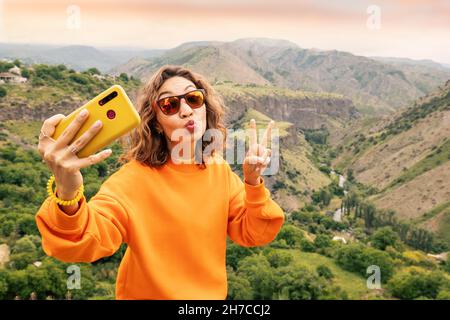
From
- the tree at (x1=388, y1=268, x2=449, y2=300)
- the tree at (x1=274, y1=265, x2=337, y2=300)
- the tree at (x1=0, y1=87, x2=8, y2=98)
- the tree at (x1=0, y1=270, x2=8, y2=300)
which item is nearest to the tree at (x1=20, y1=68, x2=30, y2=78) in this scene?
the tree at (x1=0, y1=87, x2=8, y2=98)

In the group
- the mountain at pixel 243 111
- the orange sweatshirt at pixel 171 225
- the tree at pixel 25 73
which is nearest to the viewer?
the orange sweatshirt at pixel 171 225

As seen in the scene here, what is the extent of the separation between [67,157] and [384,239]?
139 ft

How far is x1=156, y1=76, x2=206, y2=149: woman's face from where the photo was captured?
2.19m

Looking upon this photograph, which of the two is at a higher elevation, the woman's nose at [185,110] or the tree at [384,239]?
the woman's nose at [185,110]

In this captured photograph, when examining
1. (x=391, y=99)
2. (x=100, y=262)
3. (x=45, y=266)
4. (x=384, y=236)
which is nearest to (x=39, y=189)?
(x=100, y=262)

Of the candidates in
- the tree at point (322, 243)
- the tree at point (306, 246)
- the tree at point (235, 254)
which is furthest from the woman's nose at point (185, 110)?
the tree at point (322, 243)

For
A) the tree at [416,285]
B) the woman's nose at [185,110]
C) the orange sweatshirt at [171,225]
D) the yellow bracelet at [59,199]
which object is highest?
the woman's nose at [185,110]

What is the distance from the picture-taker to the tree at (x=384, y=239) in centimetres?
4050

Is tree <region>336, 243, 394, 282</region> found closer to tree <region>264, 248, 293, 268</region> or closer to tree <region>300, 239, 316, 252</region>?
tree <region>300, 239, 316, 252</region>

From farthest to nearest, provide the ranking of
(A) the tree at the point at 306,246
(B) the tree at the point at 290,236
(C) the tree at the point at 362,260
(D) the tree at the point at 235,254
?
(B) the tree at the point at 290,236 → (A) the tree at the point at 306,246 → (C) the tree at the point at 362,260 → (D) the tree at the point at 235,254

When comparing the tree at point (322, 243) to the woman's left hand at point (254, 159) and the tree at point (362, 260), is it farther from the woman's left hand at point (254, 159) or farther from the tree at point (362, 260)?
the woman's left hand at point (254, 159)

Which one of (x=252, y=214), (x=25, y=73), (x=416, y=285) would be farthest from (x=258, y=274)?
(x=25, y=73)

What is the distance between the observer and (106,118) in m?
1.71

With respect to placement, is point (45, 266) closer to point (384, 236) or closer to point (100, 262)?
point (100, 262)
